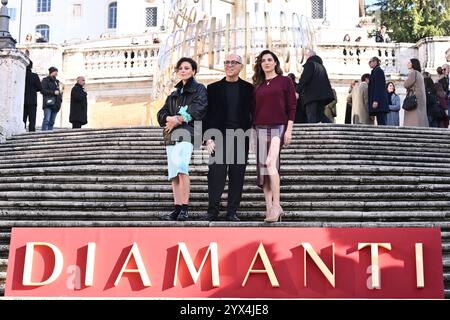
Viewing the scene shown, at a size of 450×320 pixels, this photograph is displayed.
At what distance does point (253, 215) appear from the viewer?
33.3ft

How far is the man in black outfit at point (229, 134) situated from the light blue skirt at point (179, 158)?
0.83ft

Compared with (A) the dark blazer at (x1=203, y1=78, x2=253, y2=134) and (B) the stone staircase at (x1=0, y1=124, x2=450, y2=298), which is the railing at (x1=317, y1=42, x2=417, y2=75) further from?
(A) the dark blazer at (x1=203, y1=78, x2=253, y2=134)

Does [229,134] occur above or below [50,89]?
below

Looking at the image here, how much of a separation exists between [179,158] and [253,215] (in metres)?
1.05

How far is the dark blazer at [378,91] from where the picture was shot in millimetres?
16031

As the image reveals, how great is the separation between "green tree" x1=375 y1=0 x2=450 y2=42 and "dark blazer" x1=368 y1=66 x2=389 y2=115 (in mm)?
26126

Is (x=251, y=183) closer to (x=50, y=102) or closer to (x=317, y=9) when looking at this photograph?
Result: (x=50, y=102)

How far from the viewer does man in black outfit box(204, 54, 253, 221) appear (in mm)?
9742

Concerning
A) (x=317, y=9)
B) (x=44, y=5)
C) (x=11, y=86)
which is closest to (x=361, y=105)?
(x=11, y=86)

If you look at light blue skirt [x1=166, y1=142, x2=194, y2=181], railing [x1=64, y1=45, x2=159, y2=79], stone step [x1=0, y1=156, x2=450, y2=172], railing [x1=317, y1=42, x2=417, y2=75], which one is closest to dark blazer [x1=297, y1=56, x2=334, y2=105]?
stone step [x1=0, y1=156, x2=450, y2=172]

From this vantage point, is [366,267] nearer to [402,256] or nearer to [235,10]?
[402,256]

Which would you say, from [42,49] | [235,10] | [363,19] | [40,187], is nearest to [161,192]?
[40,187]

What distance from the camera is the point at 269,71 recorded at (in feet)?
32.4
